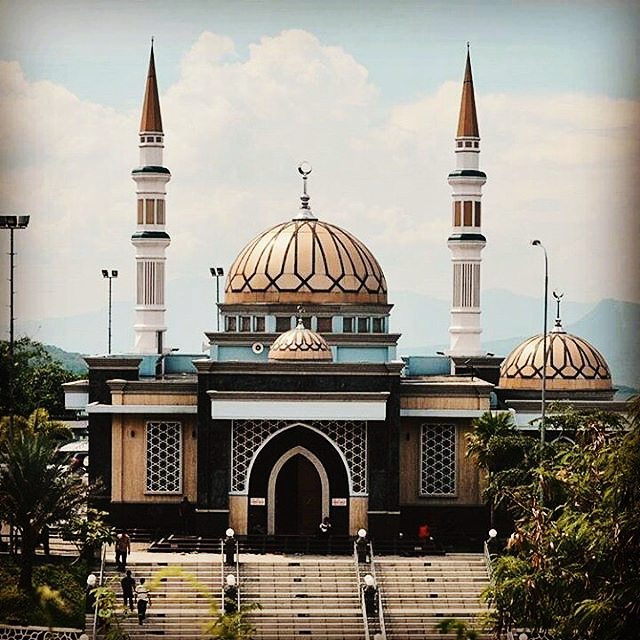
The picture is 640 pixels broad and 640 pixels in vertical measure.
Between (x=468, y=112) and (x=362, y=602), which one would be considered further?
(x=468, y=112)

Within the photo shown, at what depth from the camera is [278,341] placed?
2442cm

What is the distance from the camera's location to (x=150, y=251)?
29.7 meters

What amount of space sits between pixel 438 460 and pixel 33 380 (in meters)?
14.5

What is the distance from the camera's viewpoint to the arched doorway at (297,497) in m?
23.7

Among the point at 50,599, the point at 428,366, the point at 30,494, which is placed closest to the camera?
the point at 50,599

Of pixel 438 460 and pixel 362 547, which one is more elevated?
pixel 438 460

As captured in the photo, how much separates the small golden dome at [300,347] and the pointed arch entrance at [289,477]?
1068 millimetres

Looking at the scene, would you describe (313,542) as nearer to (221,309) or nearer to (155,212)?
(221,309)

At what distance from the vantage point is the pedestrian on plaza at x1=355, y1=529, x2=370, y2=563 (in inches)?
864

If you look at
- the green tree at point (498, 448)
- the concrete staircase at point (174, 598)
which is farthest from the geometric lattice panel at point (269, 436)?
the concrete staircase at point (174, 598)

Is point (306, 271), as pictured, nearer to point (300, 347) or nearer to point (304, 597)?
point (300, 347)

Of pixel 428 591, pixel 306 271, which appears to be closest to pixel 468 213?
pixel 306 271

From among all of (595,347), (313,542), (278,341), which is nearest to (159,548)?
(313,542)

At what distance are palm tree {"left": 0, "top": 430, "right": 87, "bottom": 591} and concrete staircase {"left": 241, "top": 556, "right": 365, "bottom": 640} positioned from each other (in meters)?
2.25
